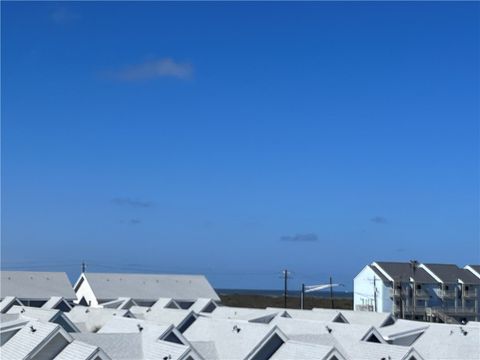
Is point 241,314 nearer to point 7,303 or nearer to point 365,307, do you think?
point 7,303

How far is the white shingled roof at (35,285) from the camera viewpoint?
64500 millimetres

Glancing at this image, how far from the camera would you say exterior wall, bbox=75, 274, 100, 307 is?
69.2m

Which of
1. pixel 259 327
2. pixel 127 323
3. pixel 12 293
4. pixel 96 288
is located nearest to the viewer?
pixel 259 327

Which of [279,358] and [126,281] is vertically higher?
[126,281]

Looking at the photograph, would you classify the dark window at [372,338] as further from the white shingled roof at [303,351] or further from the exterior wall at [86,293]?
the exterior wall at [86,293]

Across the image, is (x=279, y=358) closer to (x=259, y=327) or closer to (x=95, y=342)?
(x=259, y=327)

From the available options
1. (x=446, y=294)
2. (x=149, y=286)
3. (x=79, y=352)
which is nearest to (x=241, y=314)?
(x=149, y=286)


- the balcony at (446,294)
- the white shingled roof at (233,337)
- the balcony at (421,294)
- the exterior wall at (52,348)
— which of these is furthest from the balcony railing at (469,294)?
the exterior wall at (52,348)

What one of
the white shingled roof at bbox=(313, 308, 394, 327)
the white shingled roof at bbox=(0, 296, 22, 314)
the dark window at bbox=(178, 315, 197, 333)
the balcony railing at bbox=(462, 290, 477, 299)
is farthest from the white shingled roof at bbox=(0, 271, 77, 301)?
the balcony railing at bbox=(462, 290, 477, 299)

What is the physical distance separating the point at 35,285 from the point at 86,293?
543cm

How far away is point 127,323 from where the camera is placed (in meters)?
36.3

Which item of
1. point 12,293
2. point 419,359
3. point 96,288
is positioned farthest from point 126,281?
point 419,359

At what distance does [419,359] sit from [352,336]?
875 cm

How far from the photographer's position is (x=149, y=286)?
72562 mm
